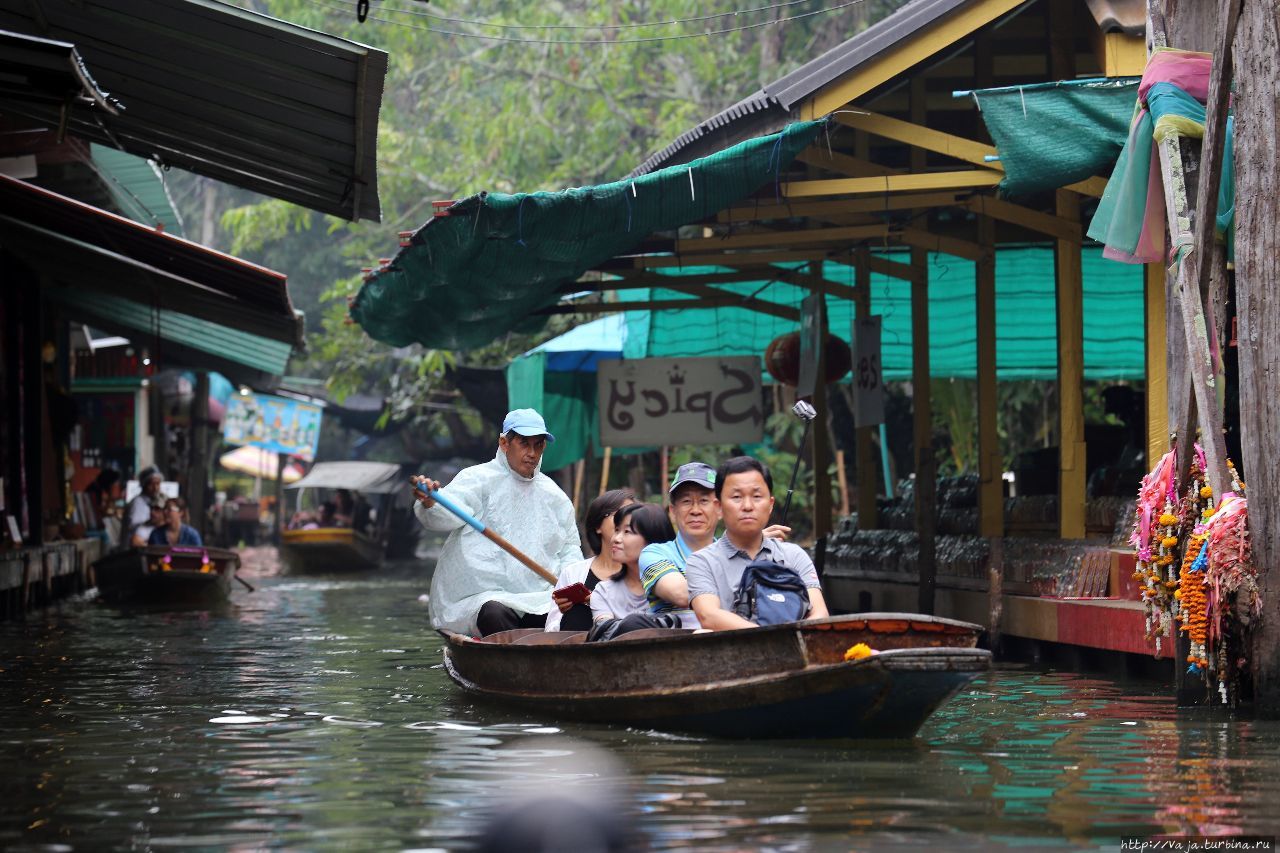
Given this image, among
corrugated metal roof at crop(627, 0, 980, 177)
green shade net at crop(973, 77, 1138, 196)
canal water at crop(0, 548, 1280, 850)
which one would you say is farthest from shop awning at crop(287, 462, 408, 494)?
green shade net at crop(973, 77, 1138, 196)

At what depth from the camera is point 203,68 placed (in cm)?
1038

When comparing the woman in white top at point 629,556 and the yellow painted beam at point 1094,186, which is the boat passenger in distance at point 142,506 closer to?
the yellow painted beam at point 1094,186

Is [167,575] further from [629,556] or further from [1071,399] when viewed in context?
[629,556]

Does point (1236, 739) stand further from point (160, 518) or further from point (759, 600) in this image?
point (160, 518)

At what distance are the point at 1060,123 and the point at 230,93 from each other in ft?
16.9

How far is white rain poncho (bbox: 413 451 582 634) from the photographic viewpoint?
10.1m

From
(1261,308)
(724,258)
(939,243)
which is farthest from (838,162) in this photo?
(1261,308)

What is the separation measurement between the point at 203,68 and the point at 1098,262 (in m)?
10.4

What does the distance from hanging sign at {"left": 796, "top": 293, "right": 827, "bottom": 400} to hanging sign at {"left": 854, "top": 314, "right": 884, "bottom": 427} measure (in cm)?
35

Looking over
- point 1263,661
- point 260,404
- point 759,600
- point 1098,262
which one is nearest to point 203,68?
point 759,600

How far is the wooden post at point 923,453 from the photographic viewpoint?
13.4 m

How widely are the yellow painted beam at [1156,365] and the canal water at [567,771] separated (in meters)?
1.52

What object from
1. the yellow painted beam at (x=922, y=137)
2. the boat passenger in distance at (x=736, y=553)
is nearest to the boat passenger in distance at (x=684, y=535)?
the boat passenger in distance at (x=736, y=553)

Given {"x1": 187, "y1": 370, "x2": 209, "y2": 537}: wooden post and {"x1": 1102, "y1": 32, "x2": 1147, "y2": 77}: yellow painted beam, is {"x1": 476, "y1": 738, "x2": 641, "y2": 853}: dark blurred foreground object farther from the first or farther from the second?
{"x1": 187, "y1": 370, "x2": 209, "y2": 537}: wooden post
